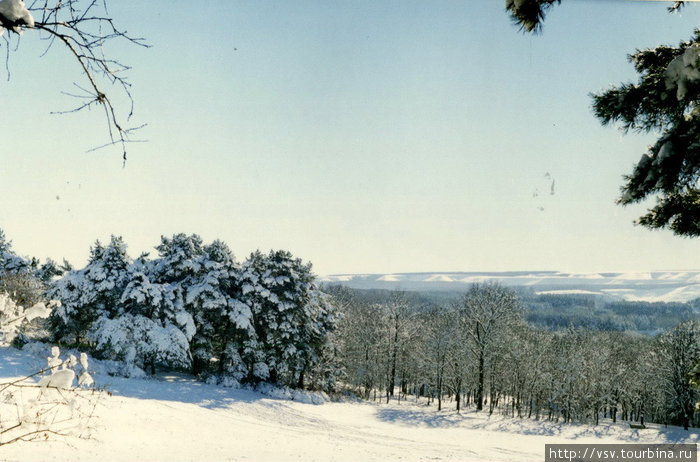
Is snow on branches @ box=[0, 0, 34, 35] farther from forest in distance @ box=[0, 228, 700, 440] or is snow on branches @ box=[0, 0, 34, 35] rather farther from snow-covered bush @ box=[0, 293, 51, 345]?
→ forest in distance @ box=[0, 228, 700, 440]

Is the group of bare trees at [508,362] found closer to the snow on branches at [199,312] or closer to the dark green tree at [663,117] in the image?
the snow on branches at [199,312]

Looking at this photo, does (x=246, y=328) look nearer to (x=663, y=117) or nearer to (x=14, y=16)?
(x=663, y=117)

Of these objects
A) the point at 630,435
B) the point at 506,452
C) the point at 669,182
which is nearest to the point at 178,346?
the point at 506,452

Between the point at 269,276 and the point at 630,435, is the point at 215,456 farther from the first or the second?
the point at 630,435

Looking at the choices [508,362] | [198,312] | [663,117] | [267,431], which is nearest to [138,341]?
[198,312]

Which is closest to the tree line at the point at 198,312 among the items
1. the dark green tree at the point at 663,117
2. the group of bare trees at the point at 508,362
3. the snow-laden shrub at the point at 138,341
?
the snow-laden shrub at the point at 138,341

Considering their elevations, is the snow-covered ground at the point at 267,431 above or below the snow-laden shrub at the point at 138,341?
below
